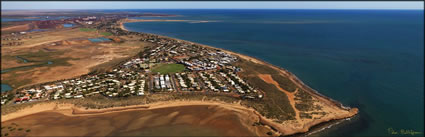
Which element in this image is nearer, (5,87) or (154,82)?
(5,87)

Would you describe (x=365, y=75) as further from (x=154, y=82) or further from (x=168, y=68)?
(x=154, y=82)

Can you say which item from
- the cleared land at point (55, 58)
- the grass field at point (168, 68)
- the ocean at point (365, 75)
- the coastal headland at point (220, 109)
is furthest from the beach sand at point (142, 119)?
the cleared land at point (55, 58)

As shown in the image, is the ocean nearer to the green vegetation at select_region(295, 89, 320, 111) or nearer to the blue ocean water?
the green vegetation at select_region(295, 89, 320, 111)

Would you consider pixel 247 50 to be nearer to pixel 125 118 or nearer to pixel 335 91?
pixel 335 91

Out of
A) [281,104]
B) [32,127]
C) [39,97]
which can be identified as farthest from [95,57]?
[281,104]

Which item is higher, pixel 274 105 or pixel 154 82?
pixel 154 82

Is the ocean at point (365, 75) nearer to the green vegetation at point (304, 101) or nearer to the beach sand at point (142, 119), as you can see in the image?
the green vegetation at point (304, 101)

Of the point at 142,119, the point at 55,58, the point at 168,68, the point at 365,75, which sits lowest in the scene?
the point at 142,119

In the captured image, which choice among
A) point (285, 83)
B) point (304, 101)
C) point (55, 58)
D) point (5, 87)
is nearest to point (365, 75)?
point (285, 83)
